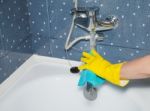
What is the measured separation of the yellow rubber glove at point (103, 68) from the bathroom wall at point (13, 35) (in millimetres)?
310

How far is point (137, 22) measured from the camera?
1201 millimetres

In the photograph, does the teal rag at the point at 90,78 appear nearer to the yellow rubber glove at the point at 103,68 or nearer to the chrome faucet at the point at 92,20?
the yellow rubber glove at the point at 103,68

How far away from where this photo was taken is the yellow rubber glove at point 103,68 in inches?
43.7

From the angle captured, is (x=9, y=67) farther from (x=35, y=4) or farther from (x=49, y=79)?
(x=35, y=4)

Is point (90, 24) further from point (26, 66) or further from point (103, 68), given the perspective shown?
point (26, 66)

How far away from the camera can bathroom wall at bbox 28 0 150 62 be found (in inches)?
47.0

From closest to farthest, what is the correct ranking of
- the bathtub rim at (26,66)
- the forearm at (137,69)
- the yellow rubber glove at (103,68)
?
1. the forearm at (137,69)
2. the yellow rubber glove at (103,68)
3. the bathtub rim at (26,66)

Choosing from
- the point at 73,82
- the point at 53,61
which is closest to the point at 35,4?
the point at 53,61

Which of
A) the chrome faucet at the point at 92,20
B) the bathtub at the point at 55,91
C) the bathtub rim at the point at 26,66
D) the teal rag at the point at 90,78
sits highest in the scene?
the chrome faucet at the point at 92,20

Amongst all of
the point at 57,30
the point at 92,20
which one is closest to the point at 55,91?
the point at 57,30

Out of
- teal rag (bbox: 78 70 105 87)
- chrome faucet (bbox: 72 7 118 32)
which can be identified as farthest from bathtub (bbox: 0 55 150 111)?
chrome faucet (bbox: 72 7 118 32)

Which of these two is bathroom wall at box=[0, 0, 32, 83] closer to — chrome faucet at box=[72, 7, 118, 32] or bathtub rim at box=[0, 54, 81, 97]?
bathtub rim at box=[0, 54, 81, 97]

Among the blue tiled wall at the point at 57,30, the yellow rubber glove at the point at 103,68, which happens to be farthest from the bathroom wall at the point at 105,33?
the yellow rubber glove at the point at 103,68

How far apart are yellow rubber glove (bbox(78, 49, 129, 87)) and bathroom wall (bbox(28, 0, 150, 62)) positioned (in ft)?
0.38
